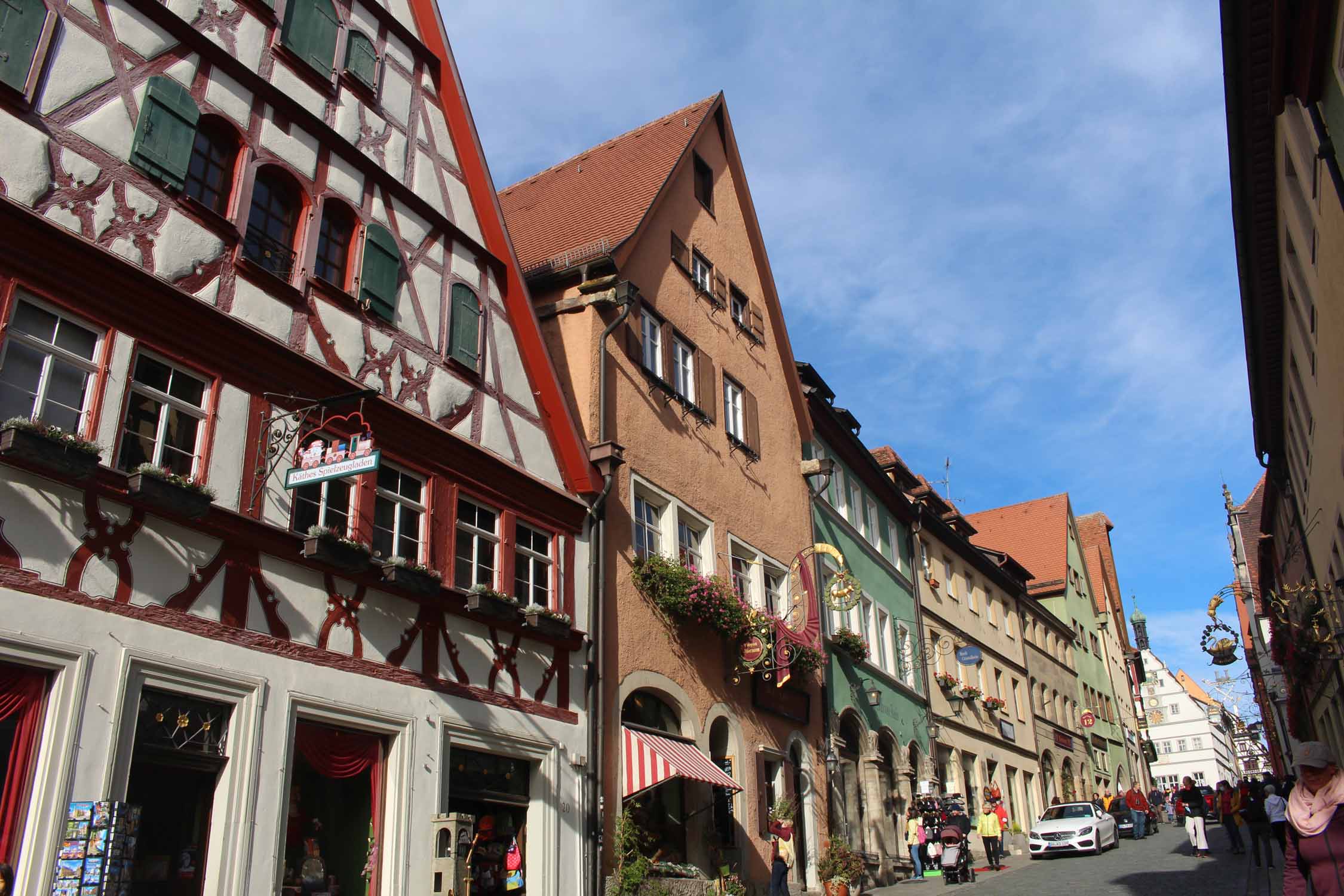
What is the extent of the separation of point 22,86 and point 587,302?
26.5ft

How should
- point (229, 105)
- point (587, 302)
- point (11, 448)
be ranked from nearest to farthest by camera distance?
point (11, 448)
point (229, 105)
point (587, 302)

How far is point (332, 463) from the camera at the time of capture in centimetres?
940

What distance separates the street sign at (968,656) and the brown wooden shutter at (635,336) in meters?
13.7

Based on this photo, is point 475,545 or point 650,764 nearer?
point 475,545

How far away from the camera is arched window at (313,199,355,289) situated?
11.7m

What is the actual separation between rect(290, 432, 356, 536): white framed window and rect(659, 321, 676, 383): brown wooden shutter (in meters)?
A: 7.42

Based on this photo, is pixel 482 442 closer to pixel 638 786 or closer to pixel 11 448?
pixel 638 786

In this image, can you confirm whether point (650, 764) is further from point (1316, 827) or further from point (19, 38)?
point (19, 38)

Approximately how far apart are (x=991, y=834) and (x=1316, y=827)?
1868cm

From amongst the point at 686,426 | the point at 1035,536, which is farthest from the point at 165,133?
the point at 1035,536

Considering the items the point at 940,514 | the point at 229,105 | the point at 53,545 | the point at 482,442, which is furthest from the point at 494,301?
the point at 940,514

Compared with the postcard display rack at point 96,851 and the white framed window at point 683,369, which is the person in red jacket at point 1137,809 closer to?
the white framed window at point 683,369

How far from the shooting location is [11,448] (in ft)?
25.0

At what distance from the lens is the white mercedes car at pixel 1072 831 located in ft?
80.3
